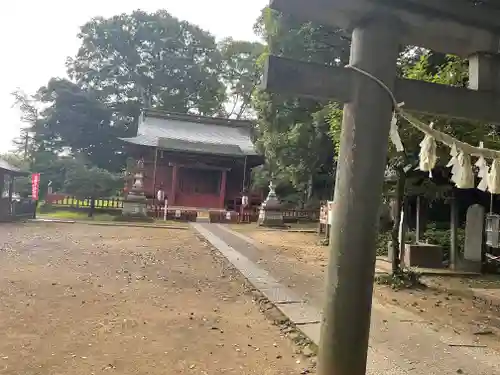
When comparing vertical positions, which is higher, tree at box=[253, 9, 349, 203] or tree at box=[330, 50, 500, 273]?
tree at box=[253, 9, 349, 203]

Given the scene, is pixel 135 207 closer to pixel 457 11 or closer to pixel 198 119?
pixel 198 119

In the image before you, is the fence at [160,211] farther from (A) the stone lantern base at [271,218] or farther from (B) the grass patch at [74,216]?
(A) the stone lantern base at [271,218]

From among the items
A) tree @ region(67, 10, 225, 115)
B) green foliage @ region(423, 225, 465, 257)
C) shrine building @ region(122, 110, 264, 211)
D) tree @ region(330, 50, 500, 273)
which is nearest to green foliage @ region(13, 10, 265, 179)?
tree @ region(67, 10, 225, 115)

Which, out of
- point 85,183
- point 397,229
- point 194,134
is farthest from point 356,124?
point 194,134

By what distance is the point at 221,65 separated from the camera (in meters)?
42.7

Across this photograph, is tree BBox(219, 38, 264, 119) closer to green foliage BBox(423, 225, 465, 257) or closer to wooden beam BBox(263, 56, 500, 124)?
green foliage BBox(423, 225, 465, 257)

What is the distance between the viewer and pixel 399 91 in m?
3.03

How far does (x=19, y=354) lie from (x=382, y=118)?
363 cm

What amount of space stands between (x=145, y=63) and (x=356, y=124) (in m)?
41.2

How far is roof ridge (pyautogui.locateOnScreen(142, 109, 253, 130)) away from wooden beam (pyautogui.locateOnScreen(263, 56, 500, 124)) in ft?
100.0

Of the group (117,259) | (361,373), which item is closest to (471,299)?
(361,373)

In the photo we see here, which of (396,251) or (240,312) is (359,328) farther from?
(396,251)

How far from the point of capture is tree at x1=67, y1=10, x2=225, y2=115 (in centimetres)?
4031

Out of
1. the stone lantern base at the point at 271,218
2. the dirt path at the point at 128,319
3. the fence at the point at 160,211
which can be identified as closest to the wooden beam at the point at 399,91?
the dirt path at the point at 128,319
